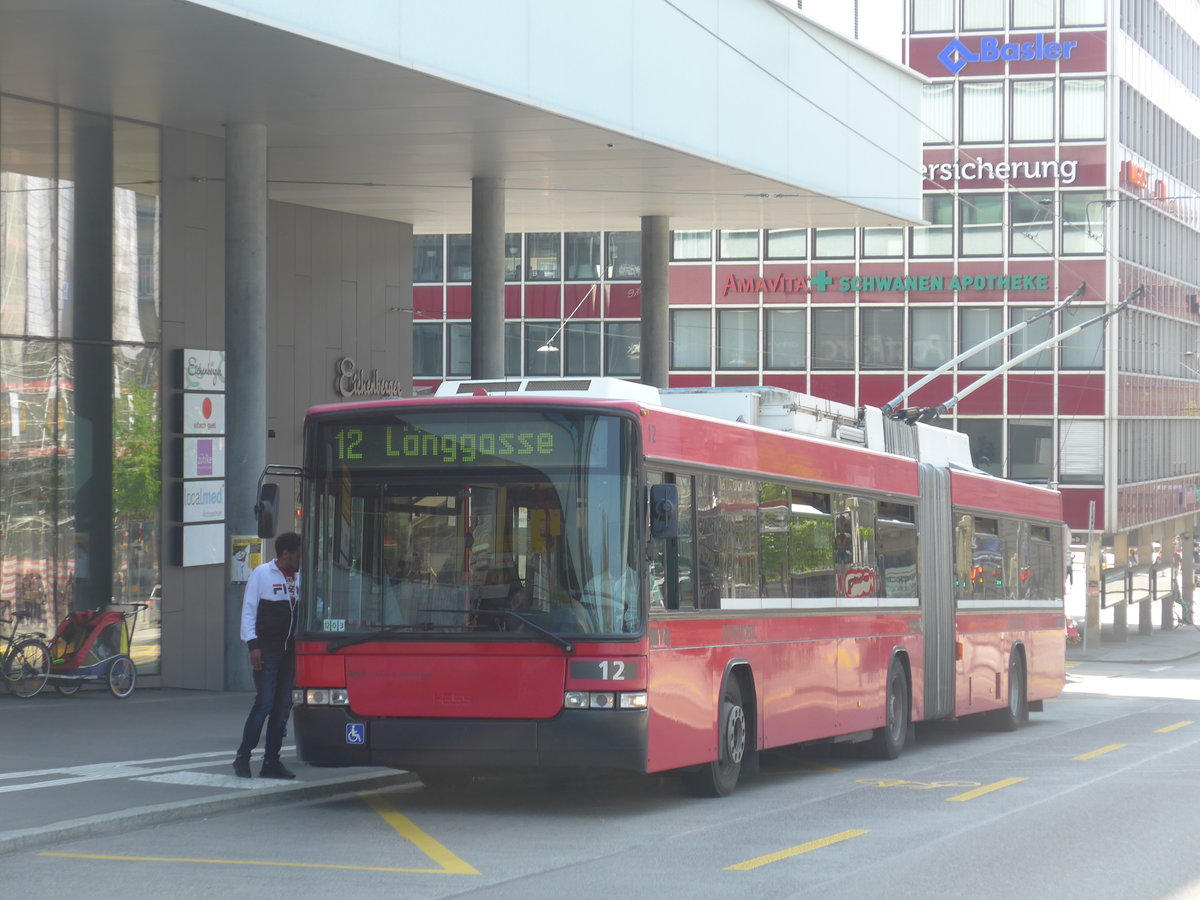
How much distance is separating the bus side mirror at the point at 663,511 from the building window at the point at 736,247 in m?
47.9

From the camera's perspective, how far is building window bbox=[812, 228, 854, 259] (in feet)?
189

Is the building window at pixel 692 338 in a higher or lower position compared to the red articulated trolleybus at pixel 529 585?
higher

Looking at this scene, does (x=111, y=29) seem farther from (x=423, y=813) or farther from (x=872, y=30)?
(x=872, y=30)

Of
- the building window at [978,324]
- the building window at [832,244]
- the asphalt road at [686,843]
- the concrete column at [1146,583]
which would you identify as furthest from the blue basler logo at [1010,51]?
the asphalt road at [686,843]

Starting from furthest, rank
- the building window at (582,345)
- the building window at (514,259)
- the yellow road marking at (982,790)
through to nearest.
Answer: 1. the building window at (514,259)
2. the building window at (582,345)
3. the yellow road marking at (982,790)

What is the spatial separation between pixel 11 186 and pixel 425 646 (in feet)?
34.9

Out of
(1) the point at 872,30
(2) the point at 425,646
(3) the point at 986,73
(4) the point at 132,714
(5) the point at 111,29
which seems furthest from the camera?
(3) the point at 986,73

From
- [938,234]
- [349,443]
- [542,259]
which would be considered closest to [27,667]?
[349,443]

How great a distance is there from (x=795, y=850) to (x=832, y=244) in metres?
48.9

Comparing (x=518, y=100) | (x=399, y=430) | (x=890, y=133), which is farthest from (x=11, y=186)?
(x=890, y=133)

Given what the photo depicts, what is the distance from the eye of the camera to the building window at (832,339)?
58375 mm

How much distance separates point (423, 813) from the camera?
39.2 feet

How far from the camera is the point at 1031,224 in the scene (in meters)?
57.0

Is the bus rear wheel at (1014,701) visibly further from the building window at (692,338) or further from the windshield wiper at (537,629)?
the building window at (692,338)
